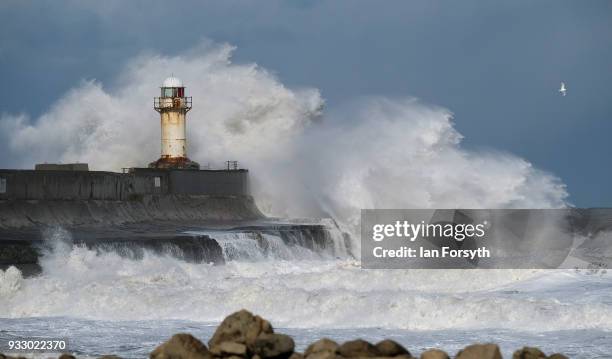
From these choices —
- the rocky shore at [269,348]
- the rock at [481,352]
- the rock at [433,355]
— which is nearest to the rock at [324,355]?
the rocky shore at [269,348]

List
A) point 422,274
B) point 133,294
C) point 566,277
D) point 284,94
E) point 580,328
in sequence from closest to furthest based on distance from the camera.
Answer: point 580,328 → point 133,294 → point 566,277 → point 422,274 → point 284,94

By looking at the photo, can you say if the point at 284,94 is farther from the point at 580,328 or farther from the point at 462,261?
the point at 580,328

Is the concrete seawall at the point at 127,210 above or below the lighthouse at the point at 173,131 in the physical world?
below

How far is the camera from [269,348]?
11578 millimetres

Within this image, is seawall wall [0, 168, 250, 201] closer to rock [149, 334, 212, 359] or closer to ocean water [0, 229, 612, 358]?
ocean water [0, 229, 612, 358]

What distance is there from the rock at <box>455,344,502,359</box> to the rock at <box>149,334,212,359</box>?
234cm

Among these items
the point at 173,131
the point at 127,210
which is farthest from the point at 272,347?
the point at 173,131

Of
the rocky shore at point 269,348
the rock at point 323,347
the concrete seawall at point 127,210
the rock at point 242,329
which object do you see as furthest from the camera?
the concrete seawall at point 127,210

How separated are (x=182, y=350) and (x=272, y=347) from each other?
2.73 ft

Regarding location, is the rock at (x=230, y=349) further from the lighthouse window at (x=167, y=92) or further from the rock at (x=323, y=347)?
the lighthouse window at (x=167, y=92)

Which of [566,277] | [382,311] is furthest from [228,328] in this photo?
[566,277]

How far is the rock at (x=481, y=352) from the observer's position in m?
11.2

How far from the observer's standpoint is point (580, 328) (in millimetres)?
16094

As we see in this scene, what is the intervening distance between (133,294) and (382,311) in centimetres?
448
